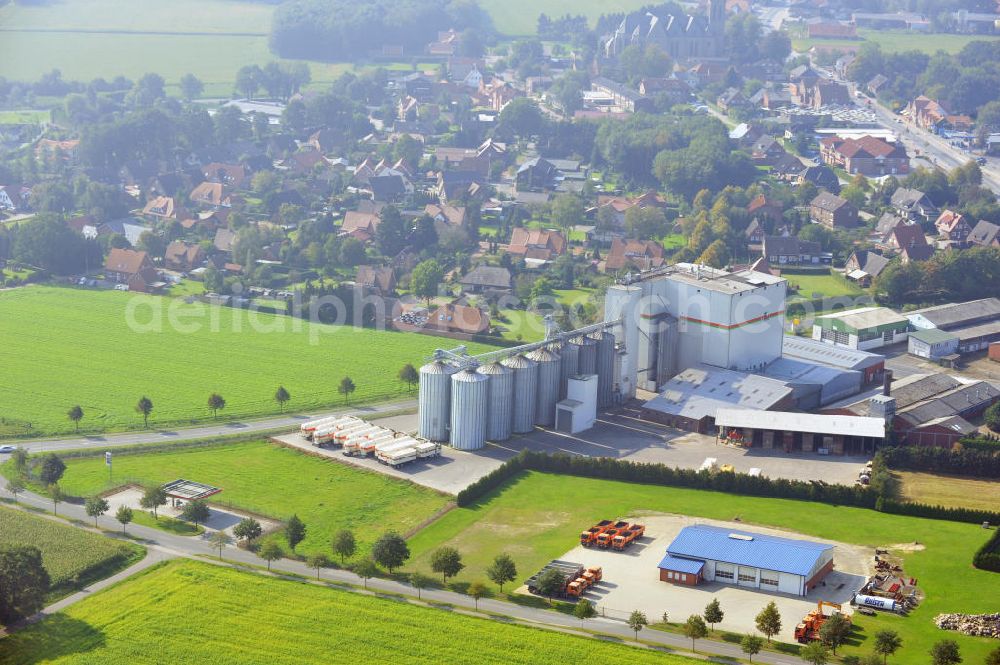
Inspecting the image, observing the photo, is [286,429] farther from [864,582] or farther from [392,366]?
[864,582]

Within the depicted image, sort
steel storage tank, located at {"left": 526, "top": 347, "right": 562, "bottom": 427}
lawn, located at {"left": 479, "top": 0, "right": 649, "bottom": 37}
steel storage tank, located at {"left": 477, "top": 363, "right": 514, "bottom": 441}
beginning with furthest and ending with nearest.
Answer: lawn, located at {"left": 479, "top": 0, "right": 649, "bottom": 37}, steel storage tank, located at {"left": 526, "top": 347, "right": 562, "bottom": 427}, steel storage tank, located at {"left": 477, "top": 363, "right": 514, "bottom": 441}

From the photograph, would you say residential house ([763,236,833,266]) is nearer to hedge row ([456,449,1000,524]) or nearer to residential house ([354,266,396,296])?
residential house ([354,266,396,296])

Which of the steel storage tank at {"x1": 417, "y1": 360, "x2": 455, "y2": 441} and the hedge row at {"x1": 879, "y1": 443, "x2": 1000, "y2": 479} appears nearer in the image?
the hedge row at {"x1": 879, "y1": 443, "x2": 1000, "y2": 479}

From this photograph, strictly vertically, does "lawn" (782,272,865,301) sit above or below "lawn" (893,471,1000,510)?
above

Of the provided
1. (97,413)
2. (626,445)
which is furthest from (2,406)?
(626,445)

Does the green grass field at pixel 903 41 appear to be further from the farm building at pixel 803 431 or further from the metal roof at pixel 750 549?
the metal roof at pixel 750 549

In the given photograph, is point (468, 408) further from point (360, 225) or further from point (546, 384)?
point (360, 225)

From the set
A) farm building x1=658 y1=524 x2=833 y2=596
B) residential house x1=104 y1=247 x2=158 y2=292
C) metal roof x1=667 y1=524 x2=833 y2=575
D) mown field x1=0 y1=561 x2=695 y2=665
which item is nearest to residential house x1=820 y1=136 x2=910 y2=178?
residential house x1=104 y1=247 x2=158 y2=292
